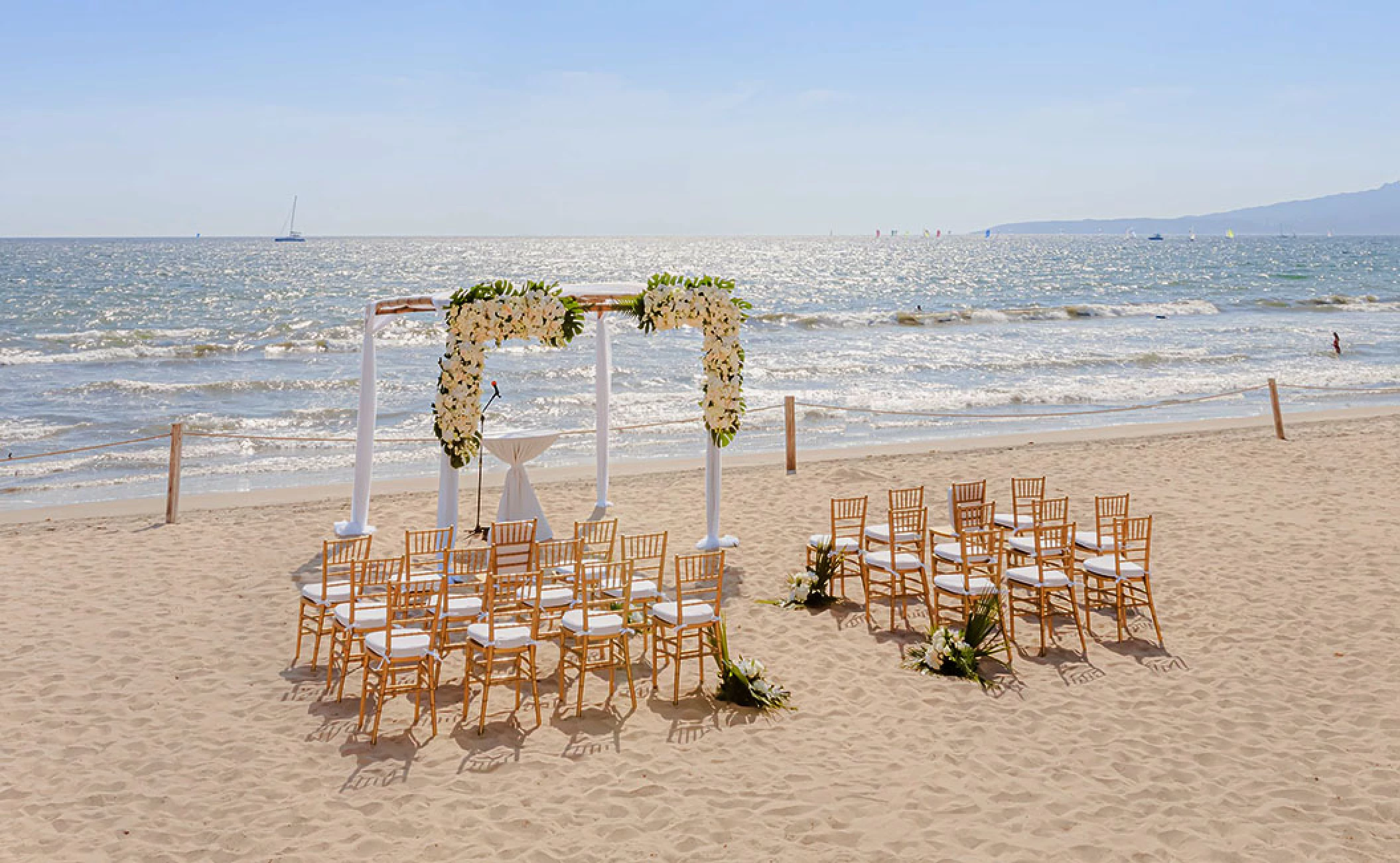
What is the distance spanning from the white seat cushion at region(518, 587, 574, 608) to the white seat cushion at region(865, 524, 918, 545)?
280cm

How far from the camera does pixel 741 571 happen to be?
31.8 ft

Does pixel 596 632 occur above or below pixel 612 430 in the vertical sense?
below

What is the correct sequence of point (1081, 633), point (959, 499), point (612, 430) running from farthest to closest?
1. point (612, 430)
2. point (959, 499)
3. point (1081, 633)

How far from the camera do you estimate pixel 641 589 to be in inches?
292

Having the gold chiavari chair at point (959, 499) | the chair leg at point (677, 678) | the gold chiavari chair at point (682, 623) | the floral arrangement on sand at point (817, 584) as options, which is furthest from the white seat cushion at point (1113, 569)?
the chair leg at point (677, 678)

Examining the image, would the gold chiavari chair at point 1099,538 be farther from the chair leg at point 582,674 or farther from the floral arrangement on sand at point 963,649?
the chair leg at point 582,674

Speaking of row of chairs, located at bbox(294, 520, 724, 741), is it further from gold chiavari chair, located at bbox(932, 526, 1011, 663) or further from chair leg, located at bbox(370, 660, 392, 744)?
gold chiavari chair, located at bbox(932, 526, 1011, 663)

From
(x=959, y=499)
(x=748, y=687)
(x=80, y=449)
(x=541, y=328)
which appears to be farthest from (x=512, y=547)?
(x=80, y=449)

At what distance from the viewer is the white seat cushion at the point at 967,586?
304 inches

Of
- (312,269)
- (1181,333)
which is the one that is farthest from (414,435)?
(312,269)

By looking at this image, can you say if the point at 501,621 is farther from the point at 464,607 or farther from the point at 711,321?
the point at 711,321

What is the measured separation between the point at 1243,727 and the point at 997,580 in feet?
6.42

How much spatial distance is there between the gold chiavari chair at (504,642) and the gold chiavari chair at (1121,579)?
4.15 m

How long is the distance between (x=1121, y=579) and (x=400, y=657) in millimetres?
5122
